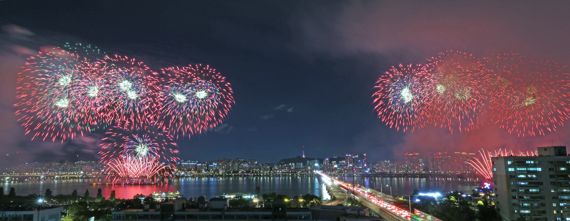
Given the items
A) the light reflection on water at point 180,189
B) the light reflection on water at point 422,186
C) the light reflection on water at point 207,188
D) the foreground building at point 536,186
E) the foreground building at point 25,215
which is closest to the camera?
the foreground building at point 25,215

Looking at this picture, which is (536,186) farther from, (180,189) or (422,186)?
(180,189)

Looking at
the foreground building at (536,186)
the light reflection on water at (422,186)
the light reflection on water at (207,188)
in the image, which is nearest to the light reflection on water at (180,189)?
the light reflection on water at (207,188)

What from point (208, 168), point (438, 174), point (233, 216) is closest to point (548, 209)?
point (233, 216)

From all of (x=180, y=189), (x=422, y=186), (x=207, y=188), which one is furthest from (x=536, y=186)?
(x=207, y=188)

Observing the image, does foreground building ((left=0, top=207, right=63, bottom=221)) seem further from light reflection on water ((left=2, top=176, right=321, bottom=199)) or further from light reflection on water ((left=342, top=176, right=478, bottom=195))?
light reflection on water ((left=342, top=176, right=478, bottom=195))

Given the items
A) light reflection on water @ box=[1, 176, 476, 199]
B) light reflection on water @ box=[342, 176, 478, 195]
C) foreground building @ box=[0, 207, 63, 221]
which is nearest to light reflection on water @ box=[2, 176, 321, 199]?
light reflection on water @ box=[1, 176, 476, 199]

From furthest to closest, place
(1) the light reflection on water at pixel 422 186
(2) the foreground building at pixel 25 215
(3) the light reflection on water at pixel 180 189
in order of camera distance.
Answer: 1. (1) the light reflection on water at pixel 422 186
2. (3) the light reflection on water at pixel 180 189
3. (2) the foreground building at pixel 25 215

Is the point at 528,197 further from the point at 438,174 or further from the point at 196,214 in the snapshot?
the point at 438,174

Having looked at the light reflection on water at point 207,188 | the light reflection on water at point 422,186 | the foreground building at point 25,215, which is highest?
the foreground building at point 25,215

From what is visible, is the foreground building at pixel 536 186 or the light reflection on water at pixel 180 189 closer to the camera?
the foreground building at pixel 536 186

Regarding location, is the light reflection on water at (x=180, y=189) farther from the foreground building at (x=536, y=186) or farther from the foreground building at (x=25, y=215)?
the foreground building at (x=25, y=215)
